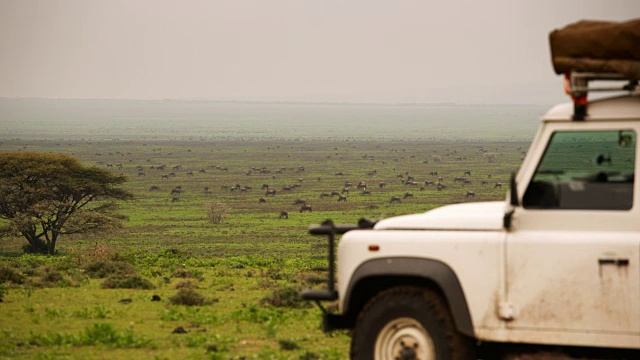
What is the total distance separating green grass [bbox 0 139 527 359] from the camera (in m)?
15.1

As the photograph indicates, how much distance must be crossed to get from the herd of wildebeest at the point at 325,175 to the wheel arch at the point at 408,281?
235ft

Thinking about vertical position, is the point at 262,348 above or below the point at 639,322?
below

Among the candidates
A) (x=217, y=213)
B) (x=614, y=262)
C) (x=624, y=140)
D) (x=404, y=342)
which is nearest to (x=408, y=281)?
(x=404, y=342)

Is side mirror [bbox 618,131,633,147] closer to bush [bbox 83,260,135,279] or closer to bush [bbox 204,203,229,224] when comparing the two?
bush [bbox 83,260,135,279]

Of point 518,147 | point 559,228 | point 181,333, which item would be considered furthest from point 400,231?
point 518,147

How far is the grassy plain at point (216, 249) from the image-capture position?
15.2 m

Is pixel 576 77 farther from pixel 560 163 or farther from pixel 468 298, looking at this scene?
pixel 468 298

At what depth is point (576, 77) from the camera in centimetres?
952

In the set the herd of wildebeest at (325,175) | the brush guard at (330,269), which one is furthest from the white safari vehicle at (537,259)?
the herd of wildebeest at (325,175)

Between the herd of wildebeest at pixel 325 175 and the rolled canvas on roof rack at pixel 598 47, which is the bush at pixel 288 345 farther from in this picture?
the herd of wildebeest at pixel 325 175

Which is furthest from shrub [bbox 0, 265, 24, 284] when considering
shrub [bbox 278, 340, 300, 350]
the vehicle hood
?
the vehicle hood

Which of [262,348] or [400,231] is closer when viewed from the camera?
[400,231]

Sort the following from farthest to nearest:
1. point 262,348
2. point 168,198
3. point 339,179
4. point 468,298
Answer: point 339,179
point 168,198
point 262,348
point 468,298

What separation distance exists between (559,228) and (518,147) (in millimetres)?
172205
